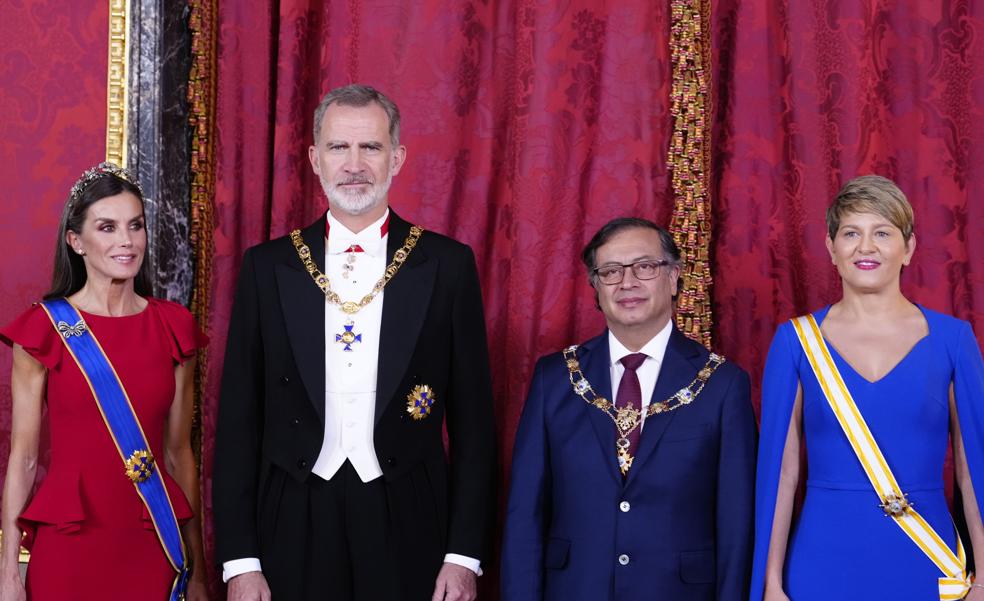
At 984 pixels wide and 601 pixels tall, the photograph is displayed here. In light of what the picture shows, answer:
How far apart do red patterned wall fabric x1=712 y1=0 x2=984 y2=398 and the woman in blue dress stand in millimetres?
616

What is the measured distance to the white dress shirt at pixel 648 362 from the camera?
2.46 m

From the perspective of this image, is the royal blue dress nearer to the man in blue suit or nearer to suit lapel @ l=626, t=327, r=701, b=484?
the man in blue suit

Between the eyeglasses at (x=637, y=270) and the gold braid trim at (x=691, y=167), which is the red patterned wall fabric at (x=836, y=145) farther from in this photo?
the eyeglasses at (x=637, y=270)

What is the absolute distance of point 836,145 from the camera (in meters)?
3.04

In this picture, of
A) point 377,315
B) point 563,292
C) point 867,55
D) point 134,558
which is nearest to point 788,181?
point 867,55

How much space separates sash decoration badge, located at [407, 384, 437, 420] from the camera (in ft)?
7.86

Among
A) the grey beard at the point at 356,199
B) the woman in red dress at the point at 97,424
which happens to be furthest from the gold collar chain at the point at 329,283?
the woman in red dress at the point at 97,424

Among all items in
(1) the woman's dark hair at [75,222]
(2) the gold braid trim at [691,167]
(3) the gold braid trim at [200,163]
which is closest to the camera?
(1) the woman's dark hair at [75,222]

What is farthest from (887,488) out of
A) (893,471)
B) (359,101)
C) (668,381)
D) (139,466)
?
(139,466)

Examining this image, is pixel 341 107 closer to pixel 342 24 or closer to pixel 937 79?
pixel 342 24

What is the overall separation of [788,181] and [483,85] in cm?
86

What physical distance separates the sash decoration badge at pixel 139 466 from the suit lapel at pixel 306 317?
16.7 inches

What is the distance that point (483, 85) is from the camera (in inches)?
125

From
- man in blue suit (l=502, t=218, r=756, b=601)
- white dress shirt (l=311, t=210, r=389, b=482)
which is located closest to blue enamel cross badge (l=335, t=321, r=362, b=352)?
white dress shirt (l=311, t=210, r=389, b=482)
